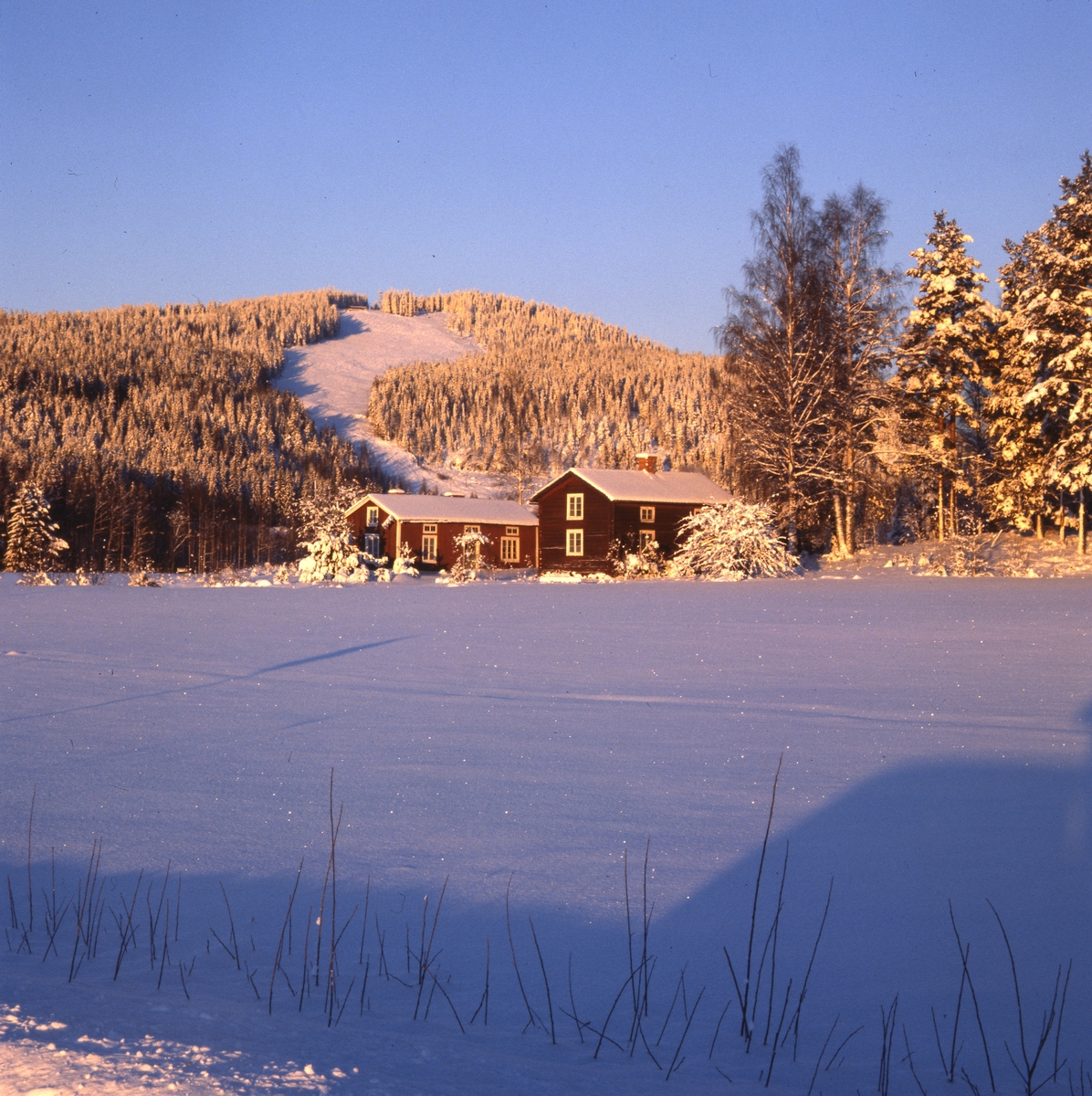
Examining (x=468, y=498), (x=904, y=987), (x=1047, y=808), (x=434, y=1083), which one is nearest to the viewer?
(x=434, y=1083)

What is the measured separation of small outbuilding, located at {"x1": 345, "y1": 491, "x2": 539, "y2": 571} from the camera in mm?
51531

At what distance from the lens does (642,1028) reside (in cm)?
354

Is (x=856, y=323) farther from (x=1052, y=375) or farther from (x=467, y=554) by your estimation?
(x=467, y=554)

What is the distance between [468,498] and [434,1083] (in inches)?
2103

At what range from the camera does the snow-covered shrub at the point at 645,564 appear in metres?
37.9

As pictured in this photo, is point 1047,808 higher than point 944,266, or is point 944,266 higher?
point 944,266

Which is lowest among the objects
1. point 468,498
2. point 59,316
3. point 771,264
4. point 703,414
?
point 468,498

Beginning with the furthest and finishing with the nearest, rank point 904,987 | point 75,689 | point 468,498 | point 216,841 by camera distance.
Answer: point 468,498, point 75,689, point 216,841, point 904,987

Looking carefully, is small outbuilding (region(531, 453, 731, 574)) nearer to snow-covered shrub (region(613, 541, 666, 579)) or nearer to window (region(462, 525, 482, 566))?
snow-covered shrub (region(613, 541, 666, 579))

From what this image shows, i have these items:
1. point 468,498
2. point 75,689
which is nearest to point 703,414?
point 468,498

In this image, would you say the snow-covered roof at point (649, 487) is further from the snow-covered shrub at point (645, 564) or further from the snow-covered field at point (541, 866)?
the snow-covered field at point (541, 866)

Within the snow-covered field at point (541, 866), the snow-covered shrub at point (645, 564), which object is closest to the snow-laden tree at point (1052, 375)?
the snow-covered shrub at point (645, 564)

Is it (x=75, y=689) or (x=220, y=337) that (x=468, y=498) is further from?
(x=220, y=337)

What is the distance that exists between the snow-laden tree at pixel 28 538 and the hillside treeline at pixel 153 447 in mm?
5984
